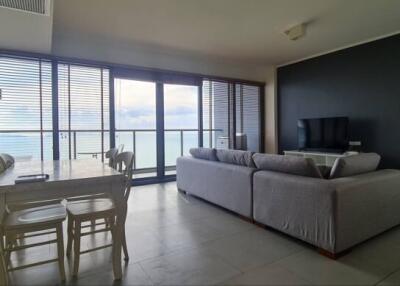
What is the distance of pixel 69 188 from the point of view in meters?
1.75

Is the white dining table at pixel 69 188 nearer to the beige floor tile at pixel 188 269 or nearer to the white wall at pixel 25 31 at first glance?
the beige floor tile at pixel 188 269

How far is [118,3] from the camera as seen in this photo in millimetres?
3100

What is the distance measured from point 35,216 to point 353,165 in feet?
8.77

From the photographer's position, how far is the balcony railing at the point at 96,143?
3.94 metres

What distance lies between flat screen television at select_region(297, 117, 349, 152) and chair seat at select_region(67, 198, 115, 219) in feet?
14.1

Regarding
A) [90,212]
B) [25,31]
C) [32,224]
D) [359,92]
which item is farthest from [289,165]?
[25,31]

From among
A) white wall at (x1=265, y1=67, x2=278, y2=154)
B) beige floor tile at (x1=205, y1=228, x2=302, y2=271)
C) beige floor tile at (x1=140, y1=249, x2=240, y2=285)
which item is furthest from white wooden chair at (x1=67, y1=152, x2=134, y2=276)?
white wall at (x1=265, y1=67, x2=278, y2=154)

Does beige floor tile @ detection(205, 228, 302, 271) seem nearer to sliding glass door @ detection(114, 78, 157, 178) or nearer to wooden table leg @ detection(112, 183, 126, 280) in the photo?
wooden table leg @ detection(112, 183, 126, 280)

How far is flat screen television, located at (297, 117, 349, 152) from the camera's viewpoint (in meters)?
4.71

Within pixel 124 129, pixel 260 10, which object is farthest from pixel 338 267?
pixel 124 129

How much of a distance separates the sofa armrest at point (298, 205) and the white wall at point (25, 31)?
110 inches

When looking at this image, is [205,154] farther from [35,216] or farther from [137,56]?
[137,56]

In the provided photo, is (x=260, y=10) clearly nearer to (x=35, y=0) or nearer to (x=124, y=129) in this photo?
(x=35, y=0)

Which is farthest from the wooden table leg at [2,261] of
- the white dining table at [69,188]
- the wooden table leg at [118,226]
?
the wooden table leg at [118,226]
